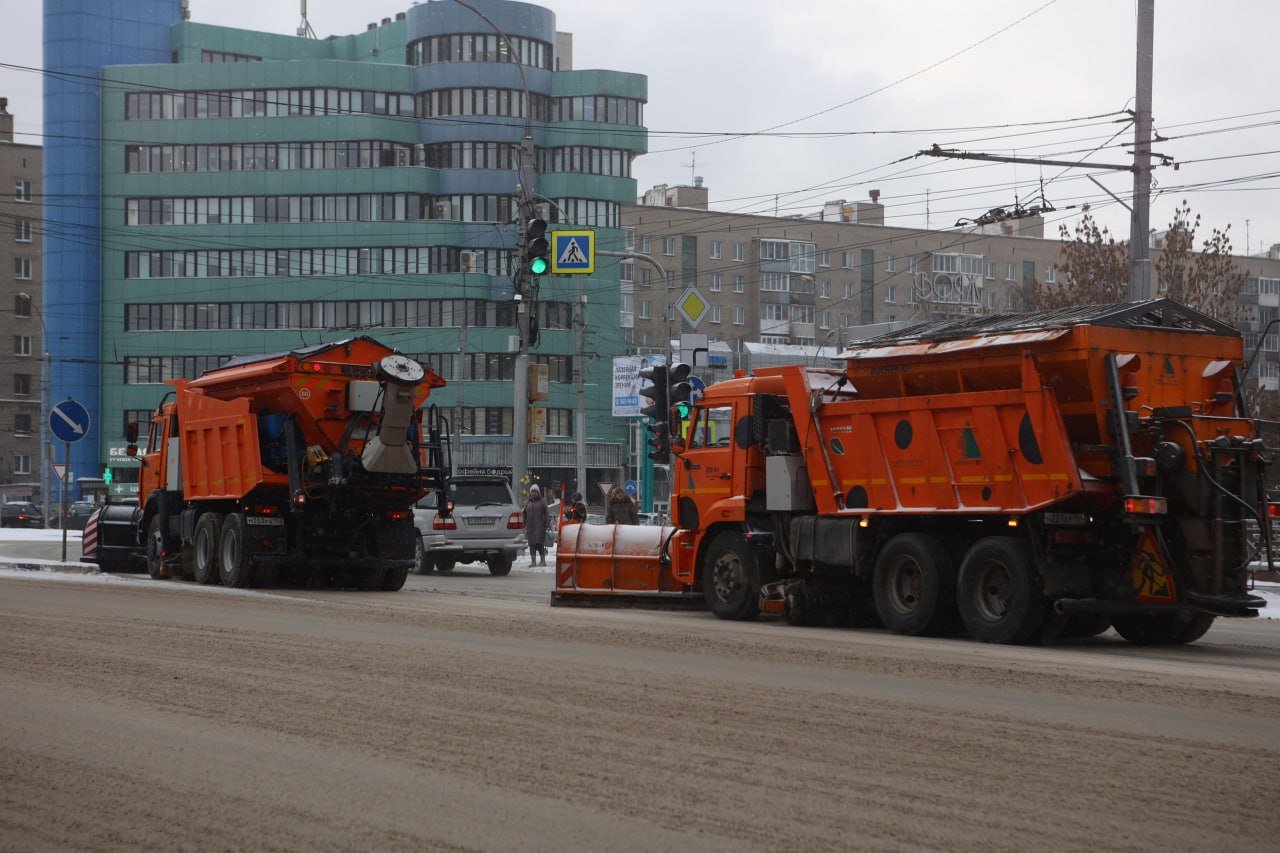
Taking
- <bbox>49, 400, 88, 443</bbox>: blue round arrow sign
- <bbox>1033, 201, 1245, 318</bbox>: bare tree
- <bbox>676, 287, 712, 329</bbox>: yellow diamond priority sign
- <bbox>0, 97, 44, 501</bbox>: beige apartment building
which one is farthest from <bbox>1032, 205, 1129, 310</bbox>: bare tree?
<bbox>0, 97, 44, 501</bbox>: beige apartment building

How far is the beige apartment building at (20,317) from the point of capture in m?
109

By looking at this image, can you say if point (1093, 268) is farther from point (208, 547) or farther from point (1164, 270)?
point (208, 547)

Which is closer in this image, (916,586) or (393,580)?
(916,586)

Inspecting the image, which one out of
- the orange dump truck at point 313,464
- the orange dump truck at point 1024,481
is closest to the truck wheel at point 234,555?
the orange dump truck at point 313,464

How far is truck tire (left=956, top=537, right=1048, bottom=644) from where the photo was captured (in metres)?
14.4

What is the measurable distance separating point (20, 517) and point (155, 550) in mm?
51657

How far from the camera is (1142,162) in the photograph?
23.7 m

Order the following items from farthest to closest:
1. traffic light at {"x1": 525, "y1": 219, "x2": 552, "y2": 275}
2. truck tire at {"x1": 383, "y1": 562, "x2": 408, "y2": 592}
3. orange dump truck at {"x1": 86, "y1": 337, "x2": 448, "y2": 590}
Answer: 1. traffic light at {"x1": 525, "y1": 219, "x2": 552, "y2": 275}
2. truck tire at {"x1": 383, "y1": 562, "x2": 408, "y2": 592}
3. orange dump truck at {"x1": 86, "y1": 337, "x2": 448, "y2": 590}

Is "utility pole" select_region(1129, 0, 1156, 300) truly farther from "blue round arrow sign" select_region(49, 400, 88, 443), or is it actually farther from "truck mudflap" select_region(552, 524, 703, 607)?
"blue round arrow sign" select_region(49, 400, 88, 443)

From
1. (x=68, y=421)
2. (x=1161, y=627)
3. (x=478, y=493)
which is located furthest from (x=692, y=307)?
(x=1161, y=627)

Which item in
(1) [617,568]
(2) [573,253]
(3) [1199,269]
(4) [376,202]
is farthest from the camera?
(4) [376,202]

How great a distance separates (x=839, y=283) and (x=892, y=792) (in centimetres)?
10541

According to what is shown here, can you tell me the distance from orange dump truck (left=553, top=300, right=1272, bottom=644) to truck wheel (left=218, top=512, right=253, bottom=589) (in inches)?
320

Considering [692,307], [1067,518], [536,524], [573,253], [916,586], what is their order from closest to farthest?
[1067,518] → [916,586] → [573,253] → [692,307] → [536,524]
